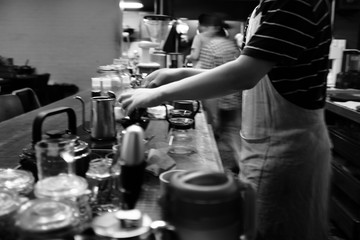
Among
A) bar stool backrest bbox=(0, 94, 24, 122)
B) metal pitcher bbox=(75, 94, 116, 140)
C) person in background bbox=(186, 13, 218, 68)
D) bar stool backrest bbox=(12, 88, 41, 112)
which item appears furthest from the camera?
person in background bbox=(186, 13, 218, 68)

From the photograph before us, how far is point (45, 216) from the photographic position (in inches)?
28.9

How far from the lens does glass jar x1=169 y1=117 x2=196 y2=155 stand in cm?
167

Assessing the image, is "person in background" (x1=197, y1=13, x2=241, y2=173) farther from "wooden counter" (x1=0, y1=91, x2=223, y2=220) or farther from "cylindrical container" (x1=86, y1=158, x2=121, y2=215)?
"cylindrical container" (x1=86, y1=158, x2=121, y2=215)

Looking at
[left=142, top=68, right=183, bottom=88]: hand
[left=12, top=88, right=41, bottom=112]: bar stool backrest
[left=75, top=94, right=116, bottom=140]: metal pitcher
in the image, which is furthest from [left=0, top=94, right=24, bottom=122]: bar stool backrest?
[left=142, top=68, right=183, bottom=88]: hand

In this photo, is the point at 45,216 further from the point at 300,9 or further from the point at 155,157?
the point at 300,9

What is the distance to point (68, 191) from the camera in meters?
0.88

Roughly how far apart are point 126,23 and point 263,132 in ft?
26.5

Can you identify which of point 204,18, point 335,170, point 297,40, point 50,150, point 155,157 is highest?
point 204,18

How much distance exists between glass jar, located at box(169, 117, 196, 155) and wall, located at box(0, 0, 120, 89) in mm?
4605

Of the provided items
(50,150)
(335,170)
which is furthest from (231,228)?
(335,170)

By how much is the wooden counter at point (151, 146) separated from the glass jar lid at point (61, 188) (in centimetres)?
22

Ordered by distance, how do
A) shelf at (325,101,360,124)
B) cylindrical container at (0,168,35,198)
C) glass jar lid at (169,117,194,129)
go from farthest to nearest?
shelf at (325,101,360,124), glass jar lid at (169,117,194,129), cylindrical container at (0,168,35,198)

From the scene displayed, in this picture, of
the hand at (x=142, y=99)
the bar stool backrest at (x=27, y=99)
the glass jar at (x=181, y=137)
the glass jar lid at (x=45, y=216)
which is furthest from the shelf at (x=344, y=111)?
the bar stool backrest at (x=27, y=99)

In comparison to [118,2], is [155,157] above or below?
below
